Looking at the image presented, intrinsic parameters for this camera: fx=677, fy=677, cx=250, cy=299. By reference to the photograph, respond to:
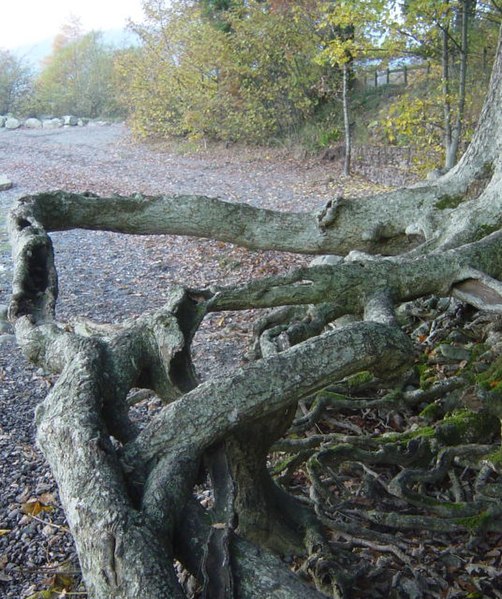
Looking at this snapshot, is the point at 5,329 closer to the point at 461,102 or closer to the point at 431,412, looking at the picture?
the point at 431,412

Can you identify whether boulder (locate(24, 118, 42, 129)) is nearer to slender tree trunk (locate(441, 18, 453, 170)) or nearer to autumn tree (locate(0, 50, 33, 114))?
autumn tree (locate(0, 50, 33, 114))

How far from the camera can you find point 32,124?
1125 inches

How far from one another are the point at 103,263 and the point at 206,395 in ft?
27.5

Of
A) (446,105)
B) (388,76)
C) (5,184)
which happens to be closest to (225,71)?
(388,76)

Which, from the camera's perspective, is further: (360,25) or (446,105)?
(446,105)

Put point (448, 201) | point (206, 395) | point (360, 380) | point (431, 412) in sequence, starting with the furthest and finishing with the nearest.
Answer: point (448, 201) → point (360, 380) → point (431, 412) → point (206, 395)

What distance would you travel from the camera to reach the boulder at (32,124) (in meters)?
28.5

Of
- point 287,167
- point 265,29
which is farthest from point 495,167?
point 265,29

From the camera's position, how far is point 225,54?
18.3 m

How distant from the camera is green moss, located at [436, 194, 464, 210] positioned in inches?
254

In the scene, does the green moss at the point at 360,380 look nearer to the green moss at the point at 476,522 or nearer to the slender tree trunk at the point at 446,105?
the green moss at the point at 476,522

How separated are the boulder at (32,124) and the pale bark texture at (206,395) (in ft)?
81.6

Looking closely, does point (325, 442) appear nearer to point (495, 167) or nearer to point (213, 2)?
point (495, 167)

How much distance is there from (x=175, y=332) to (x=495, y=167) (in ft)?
14.2
